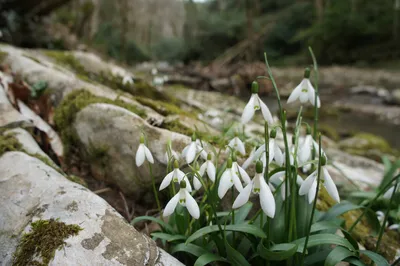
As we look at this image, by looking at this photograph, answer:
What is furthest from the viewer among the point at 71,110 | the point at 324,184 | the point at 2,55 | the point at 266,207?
the point at 2,55

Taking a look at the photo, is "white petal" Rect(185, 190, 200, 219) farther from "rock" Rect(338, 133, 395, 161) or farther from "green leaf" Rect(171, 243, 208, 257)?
"rock" Rect(338, 133, 395, 161)

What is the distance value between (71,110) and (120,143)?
532 mm

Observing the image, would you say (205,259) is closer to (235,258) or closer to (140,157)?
(235,258)

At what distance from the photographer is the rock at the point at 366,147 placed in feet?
16.3

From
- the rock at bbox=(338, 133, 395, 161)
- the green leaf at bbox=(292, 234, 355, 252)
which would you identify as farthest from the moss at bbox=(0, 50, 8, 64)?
the rock at bbox=(338, 133, 395, 161)

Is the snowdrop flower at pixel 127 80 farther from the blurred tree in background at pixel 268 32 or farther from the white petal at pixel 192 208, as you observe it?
the blurred tree in background at pixel 268 32

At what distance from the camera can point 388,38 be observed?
18.6m

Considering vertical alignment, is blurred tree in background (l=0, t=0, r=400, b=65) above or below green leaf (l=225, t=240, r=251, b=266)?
below

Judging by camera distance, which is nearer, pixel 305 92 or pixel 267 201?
pixel 267 201

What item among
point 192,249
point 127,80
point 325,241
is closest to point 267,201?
point 325,241

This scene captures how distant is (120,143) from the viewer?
2197 mm

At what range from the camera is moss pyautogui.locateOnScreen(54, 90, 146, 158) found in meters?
2.40

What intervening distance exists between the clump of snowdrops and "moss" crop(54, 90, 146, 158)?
0.98m

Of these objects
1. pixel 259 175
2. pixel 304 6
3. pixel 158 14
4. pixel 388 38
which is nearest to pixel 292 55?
pixel 304 6
